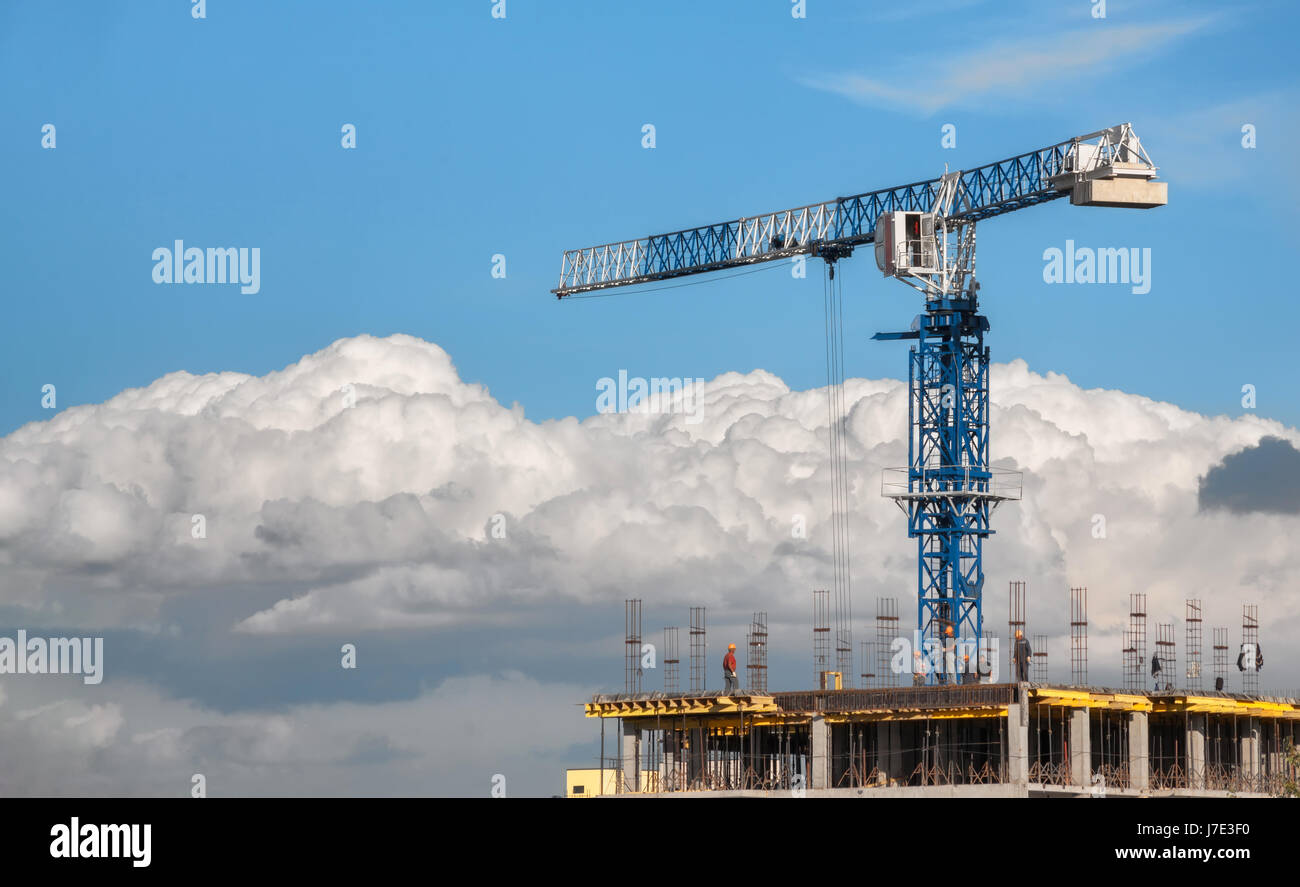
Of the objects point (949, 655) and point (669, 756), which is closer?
point (949, 655)

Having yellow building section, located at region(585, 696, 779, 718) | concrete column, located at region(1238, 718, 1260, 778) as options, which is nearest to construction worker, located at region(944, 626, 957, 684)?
yellow building section, located at region(585, 696, 779, 718)

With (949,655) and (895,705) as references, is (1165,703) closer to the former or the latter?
(949,655)

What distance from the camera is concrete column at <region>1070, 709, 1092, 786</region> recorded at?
306 feet

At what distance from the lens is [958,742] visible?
9719cm

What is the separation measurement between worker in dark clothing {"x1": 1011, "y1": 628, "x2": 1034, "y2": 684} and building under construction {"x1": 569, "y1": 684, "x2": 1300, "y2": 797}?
49.1 inches

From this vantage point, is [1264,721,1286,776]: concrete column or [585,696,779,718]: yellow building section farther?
[1264,721,1286,776]: concrete column

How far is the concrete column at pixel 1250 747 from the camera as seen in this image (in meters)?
107

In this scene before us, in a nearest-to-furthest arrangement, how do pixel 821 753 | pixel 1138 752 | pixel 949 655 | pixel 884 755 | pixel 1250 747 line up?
pixel 884 755 → pixel 821 753 → pixel 1138 752 → pixel 949 655 → pixel 1250 747

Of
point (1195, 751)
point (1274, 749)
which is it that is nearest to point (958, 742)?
point (1195, 751)

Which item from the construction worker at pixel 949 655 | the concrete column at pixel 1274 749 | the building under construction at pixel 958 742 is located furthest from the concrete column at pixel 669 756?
the concrete column at pixel 1274 749

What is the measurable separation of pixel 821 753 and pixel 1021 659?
458 inches

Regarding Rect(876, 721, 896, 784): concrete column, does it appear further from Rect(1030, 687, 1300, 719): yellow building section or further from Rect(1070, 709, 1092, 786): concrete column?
Rect(1030, 687, 1300, 719): yellow building section
